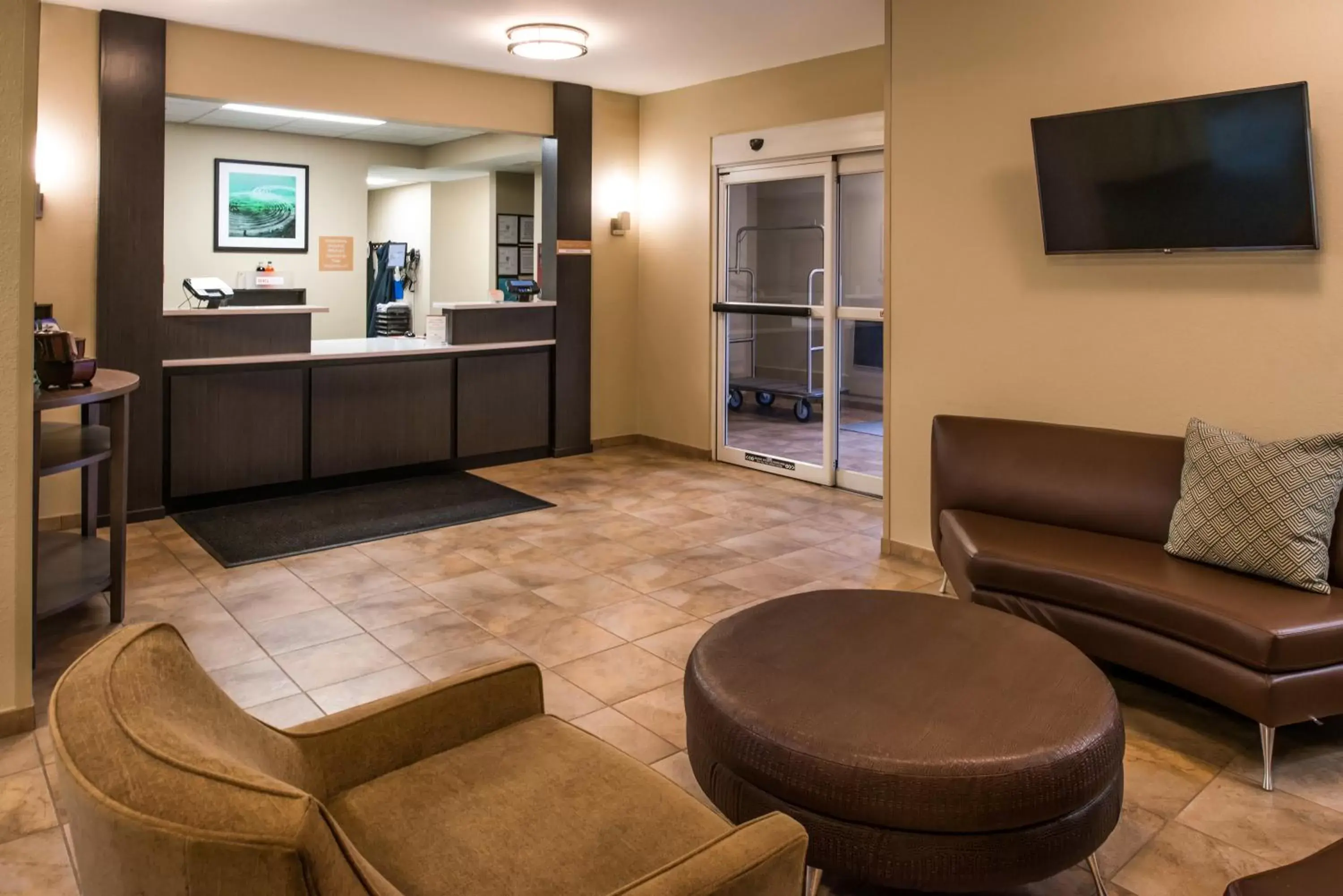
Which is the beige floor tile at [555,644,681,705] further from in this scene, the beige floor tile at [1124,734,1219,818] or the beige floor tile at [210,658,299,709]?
the beige floor tile at [1124,734,1219,818]

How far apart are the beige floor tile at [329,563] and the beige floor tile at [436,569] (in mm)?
181

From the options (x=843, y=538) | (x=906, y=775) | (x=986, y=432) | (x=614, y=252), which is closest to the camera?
(x=906, y=775)

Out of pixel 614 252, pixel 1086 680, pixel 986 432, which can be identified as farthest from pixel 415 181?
pixel 1086 680

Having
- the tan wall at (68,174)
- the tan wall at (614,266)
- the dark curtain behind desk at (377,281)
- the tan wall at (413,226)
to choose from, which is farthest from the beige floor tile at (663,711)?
the tan wall at (413,226)

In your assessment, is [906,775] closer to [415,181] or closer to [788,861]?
[788,861]

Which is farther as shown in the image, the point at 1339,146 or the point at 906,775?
the point at 1339,146

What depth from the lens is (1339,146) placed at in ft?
11.1

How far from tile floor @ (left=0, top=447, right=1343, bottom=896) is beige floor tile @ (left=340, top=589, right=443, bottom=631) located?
13 mm

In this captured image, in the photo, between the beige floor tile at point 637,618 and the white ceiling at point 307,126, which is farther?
the white ceiling at point 307,126

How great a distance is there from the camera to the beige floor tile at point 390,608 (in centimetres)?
406

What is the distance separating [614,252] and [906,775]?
20.8 ft

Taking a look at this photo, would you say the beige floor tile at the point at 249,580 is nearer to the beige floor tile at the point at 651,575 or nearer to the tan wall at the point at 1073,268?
the beige floor tile at the point at 651,575

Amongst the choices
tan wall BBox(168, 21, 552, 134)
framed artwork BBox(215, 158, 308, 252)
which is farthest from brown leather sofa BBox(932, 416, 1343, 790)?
framed artwork BBox(215, 158, 308, 252)

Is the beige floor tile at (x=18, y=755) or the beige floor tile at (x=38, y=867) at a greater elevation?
the beige floor tile at (x=18, y=755)
